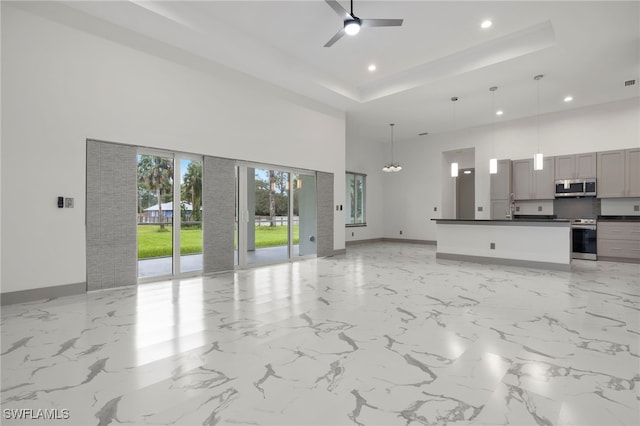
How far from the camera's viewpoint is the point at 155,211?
4.95 meters

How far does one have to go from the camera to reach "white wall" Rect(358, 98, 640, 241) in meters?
7.23

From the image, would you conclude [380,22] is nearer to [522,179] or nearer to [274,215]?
→ [274,215]

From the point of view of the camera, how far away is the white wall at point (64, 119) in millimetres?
3645

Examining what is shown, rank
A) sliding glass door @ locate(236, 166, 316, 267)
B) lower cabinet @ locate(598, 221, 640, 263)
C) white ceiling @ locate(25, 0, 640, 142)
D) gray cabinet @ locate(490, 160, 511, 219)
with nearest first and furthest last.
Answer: white ceiling @ locate(25, 0, 640, 142)
sliding glass door @ locate(236, 166, 316, 267)
lower cabinet @ locate(598, 221, 640, 263)
gray cabinet @ locate(490, 160, 511, 219)

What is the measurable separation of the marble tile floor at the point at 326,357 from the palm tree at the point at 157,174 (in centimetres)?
165

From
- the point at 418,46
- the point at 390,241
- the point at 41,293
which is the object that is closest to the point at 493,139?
the point at 390,241

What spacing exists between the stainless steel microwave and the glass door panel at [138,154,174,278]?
8.76m

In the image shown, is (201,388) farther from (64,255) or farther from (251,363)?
(64,255)

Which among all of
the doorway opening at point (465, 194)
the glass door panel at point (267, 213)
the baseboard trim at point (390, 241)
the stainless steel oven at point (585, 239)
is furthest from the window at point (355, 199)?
the stainless steel oven at point (585, 239)

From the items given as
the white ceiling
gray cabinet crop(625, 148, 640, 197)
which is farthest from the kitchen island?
the white ceiling

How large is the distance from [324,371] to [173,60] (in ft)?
16.7

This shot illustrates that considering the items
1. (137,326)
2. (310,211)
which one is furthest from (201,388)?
(310,211)

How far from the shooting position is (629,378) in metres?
2.00

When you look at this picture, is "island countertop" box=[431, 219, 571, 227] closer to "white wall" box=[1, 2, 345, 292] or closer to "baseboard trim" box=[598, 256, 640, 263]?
"baseboard trim" box=[598, 256, 640, 263]
